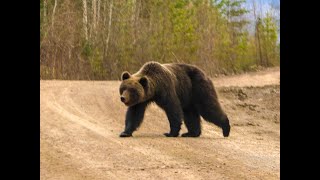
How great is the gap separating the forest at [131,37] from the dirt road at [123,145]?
2.06ft

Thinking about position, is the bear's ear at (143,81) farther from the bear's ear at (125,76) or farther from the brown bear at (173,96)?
the bear's ear at (125,76)

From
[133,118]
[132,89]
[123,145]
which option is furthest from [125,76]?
[123,145]

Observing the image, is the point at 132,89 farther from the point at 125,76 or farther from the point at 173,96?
the point at 173,96

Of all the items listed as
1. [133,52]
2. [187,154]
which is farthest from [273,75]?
[187,154]

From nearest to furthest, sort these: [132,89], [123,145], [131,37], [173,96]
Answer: [123,145] → [132,89] → [173,96] → [131,37]

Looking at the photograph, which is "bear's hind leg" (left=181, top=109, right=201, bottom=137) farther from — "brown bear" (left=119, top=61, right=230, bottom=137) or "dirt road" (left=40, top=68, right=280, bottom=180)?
"dirt road" (left=40, top=68, right=280, bottom=180)

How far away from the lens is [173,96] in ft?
22.2

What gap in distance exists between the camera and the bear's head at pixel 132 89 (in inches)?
253

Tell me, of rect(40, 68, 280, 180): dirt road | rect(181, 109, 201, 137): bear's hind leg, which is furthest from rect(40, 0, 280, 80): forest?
rect(181, 109, 201, 137): bear's hind leg

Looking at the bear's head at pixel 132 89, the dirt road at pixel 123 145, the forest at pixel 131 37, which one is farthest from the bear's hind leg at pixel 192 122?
the forest at pixel 131 37

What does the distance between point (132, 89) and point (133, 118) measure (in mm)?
400

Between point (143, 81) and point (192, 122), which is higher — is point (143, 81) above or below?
above

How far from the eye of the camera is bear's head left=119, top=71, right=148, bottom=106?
21.1 ft
